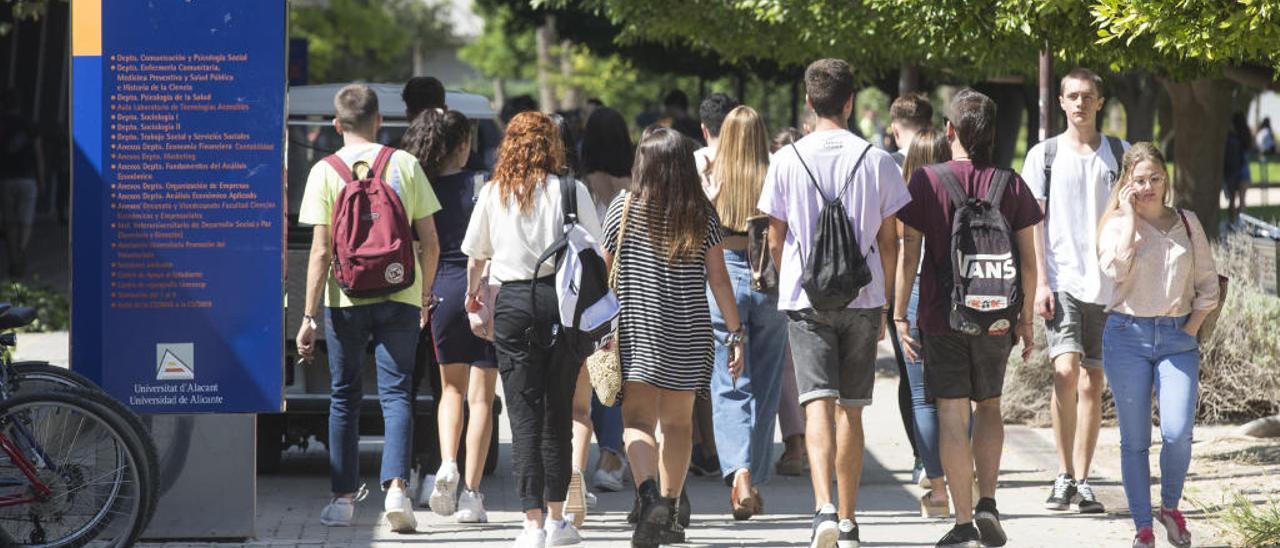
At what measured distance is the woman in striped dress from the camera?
681 cm

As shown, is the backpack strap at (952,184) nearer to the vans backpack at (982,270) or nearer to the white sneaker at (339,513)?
the vans backpack at (982,270)

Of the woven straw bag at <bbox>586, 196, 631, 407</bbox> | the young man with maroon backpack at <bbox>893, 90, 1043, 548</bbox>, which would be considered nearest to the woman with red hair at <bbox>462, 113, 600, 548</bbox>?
the woven straw bag at <bbox>586, 196, 631, 407</bbox>

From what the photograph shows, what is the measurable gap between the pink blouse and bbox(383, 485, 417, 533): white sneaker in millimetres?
2976

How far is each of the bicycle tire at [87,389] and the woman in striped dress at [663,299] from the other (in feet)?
5.98

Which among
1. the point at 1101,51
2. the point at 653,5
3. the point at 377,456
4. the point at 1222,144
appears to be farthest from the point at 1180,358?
the point at 1222,144

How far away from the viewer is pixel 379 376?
7.45 m

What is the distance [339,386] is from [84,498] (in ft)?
4.21

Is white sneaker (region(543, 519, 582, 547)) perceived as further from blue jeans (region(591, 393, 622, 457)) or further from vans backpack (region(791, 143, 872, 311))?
blue jeans (region(591, 393, 622, 457))

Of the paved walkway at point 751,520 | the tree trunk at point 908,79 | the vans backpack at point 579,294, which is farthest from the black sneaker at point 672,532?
the tree trunk at point 908,79

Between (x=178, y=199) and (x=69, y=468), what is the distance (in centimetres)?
111

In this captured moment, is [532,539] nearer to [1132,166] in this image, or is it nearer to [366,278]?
[366,278]

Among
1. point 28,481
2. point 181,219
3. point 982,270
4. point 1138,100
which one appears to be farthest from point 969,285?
point 1138,100

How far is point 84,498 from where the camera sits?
250 inches

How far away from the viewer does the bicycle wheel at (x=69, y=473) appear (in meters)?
6.18
